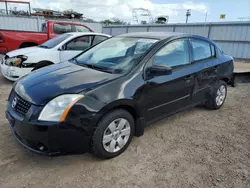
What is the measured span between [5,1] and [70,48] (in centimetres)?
1281

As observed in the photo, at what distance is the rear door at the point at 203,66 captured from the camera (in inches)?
139

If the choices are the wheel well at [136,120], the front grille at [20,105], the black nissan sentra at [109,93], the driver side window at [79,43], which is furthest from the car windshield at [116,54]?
the driver side window at [79,43]

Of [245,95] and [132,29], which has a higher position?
[132,29]

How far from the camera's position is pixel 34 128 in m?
2.14

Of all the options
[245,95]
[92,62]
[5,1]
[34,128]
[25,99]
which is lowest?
[245,95]

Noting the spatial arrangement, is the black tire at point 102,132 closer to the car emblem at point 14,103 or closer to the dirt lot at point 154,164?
the dirt lot at point 154,164

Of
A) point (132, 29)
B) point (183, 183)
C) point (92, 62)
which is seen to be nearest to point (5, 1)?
point (132, 29)

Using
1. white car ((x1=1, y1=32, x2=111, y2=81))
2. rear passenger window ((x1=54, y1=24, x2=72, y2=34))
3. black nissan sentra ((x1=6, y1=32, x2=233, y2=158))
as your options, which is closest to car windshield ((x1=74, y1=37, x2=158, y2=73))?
black nissan sentra ((x1=6, y1=32, x2=233, y2=158))

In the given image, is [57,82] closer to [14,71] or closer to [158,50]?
[158,50]

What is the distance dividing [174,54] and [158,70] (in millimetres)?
693

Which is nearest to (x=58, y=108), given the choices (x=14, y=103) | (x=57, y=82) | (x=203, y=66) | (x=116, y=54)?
(x=57, y=82)

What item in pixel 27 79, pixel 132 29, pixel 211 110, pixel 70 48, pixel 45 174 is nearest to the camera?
pixel 45 174

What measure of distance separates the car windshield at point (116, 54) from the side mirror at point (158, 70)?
240 millimetres

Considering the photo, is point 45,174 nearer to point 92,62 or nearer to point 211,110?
point 92,62
